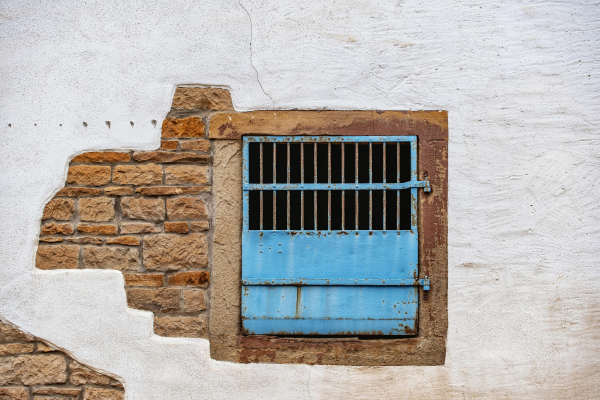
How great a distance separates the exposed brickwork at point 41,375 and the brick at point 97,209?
81 cm

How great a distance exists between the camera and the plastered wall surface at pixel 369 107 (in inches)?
103

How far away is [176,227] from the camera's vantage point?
266cm

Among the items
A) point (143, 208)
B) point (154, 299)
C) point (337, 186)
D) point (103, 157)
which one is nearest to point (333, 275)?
point (337, 186)

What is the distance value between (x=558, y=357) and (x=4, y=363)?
336 centimetres

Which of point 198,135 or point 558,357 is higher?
point 198,135

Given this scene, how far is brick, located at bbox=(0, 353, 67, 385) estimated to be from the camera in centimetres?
264

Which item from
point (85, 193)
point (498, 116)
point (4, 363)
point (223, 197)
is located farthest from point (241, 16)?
point (4, 363)

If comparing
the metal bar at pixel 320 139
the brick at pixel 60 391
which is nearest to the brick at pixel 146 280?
the brick at pixel 60 391

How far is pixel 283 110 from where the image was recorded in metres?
2.70

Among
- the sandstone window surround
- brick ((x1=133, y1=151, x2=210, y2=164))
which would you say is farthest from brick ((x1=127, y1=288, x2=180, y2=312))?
brick ((x1=133, y1=151, x2=210, y2=164))

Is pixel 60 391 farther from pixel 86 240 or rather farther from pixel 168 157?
pixel 168 157

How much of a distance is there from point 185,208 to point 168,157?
0.33m

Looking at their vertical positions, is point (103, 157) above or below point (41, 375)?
above

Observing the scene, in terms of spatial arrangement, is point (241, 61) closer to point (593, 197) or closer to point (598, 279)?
point (593, 197)
